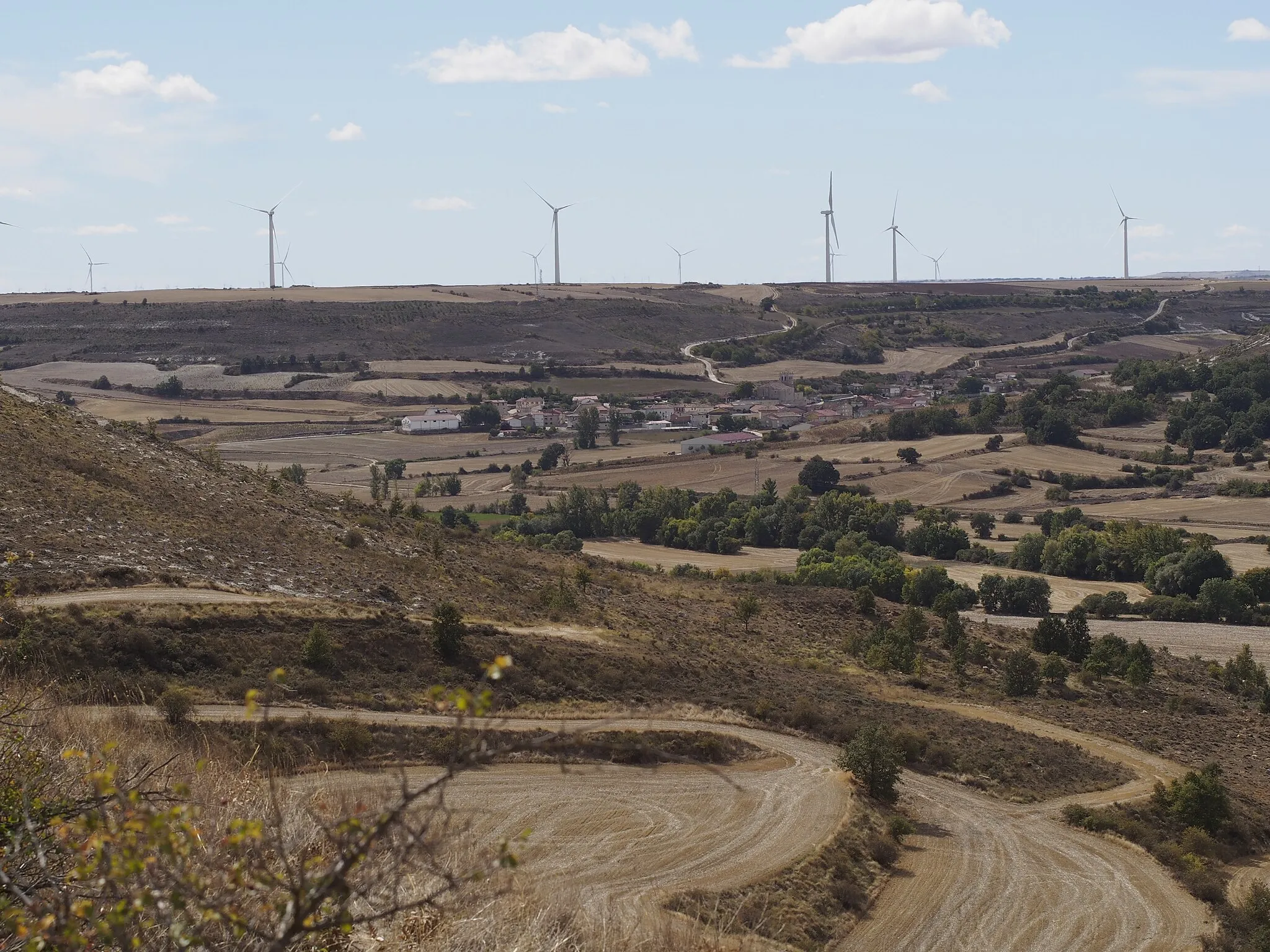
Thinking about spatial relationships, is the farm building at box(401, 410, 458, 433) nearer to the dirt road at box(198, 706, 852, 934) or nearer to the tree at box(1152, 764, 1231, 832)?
the dirt road at box(198, 706, 852, 934)

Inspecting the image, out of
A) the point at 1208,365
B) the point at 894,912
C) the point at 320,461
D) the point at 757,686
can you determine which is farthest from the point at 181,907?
the point at 1208,365

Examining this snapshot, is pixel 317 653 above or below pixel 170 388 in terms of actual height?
below

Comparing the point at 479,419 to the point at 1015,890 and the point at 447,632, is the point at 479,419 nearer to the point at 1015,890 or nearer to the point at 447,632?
the point at 447,632

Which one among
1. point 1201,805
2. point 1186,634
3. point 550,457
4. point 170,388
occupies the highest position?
point 170,388

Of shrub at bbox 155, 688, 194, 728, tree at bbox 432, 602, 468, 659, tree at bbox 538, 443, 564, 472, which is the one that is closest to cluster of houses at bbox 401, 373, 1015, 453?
tree at bbox 538, 443, 564, 472

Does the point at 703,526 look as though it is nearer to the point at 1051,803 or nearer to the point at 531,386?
the point at 1051,803

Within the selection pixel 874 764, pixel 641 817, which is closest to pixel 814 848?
pixel 641 817
